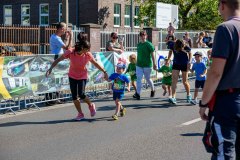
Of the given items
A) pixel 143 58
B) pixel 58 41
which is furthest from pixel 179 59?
pixel 58 41

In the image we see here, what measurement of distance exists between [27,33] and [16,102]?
26.1 feet

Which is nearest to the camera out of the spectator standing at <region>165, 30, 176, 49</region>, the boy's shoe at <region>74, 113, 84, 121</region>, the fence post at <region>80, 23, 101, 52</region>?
the boy's shoe at <region>74, 113, 84, 121</region>

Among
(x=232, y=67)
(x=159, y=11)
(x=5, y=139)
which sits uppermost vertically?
(x=159, y=11)

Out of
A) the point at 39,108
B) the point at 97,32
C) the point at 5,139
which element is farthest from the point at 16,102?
the point at 97,32

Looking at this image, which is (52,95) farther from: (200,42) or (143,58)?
(200,42)

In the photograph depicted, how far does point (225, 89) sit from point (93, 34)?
53.1 ft

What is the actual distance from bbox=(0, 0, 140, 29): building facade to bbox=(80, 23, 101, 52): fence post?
17420mm

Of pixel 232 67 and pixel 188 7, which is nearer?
pixel 232 67

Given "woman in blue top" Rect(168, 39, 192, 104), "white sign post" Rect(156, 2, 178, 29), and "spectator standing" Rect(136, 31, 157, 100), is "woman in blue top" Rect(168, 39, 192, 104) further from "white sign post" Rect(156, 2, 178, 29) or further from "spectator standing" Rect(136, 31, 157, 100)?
"white sign post" Rect(156, 2, 178, 29)

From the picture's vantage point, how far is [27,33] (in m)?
20.0

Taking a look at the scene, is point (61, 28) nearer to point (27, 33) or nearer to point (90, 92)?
point (90, 92)

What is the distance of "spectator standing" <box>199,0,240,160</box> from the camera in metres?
4.05

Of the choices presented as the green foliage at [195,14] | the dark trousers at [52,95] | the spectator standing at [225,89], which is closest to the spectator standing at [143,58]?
the dark trousers at [52,95]

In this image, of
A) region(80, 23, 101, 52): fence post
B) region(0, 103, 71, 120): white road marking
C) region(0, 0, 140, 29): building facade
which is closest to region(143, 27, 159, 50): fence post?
region(80, 23, 101, 52): fence post
